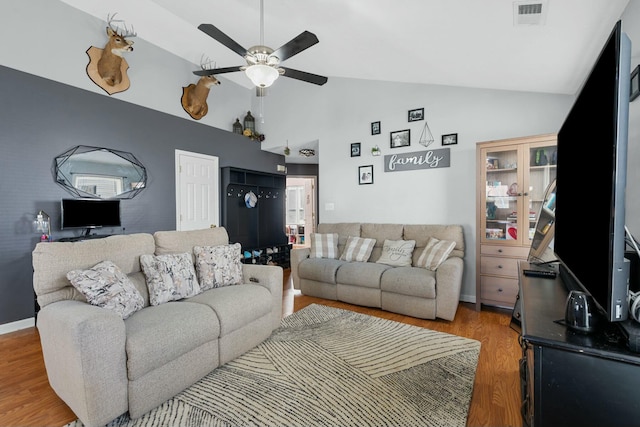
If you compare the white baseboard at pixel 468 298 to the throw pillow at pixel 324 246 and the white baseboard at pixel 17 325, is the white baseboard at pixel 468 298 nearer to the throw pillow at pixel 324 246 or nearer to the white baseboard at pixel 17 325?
the throw pillow at pixel 324 246

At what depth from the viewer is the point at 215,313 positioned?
204 cm

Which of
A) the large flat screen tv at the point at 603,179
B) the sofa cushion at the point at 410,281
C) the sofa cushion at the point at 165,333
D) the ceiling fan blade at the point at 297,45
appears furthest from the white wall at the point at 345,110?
the sofa cushion at the point at 165,333

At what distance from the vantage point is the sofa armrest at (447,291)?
9.57ft

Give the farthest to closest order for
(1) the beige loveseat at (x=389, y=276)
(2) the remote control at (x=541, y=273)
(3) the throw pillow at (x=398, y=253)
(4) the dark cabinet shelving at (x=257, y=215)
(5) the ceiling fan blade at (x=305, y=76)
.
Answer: (4) the dark cabinet shelving at (x=257, y=215)
(3) the throw pillow at (x=398, y=253)
(1) the beige loveseat at (x=389, y=276)
(5) the ceiling fan blade at (x=305, y=76)
(2) the remote control at (x=541, y=273)

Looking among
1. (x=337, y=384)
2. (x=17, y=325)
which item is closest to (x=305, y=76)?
(x=337, y=384)

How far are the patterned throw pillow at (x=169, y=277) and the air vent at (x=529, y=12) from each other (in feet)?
9.56

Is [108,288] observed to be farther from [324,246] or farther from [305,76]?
[324,246]

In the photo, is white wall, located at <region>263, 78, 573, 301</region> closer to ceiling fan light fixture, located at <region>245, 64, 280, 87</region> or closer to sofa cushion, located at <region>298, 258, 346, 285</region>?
sofa cushion, located at <region>298, 258, 346, 285</region>

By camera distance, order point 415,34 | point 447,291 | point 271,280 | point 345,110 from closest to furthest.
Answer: point 415,34, point 271,280, point 447,291, point 345,110

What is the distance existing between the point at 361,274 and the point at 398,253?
58cm

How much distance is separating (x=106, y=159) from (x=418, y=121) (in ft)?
13.1

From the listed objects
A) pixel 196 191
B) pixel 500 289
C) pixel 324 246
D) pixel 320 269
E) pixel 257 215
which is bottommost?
pixel 500 289

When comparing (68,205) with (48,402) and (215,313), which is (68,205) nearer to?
(48,402)

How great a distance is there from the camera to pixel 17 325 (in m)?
2.95
